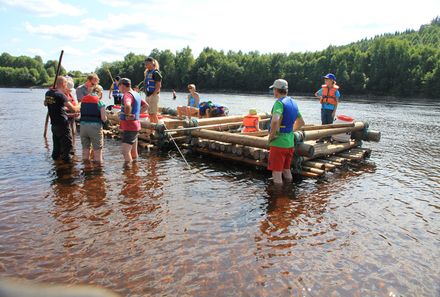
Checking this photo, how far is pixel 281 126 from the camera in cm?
783

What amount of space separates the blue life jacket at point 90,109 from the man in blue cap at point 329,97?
747cm

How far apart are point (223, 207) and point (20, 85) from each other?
456 feet

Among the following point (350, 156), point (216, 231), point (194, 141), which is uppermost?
point (194, 141)

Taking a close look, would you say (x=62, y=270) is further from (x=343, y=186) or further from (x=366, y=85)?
(x=366, y=85)

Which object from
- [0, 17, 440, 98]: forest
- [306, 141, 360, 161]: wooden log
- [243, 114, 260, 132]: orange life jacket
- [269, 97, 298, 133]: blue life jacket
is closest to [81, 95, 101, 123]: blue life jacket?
[269, 97, 298, 133]: blue life jacket

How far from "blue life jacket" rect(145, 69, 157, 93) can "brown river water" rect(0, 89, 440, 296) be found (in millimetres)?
2867

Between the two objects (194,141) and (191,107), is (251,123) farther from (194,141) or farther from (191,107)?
(191,107)

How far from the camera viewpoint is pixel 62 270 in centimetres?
462

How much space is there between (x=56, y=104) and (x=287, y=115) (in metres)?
5.86

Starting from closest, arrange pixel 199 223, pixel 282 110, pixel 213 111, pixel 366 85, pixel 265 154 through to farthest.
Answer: pixel 199 223
pixel 282 110
pixel 265 154
pixel 213 111
pixel 366 85

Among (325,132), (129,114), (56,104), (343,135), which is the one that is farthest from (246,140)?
(56,104)

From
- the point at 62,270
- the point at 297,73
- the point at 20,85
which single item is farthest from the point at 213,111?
the point at 20,85

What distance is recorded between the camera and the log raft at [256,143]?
9.66m

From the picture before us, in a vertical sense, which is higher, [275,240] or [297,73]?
[297,73]
